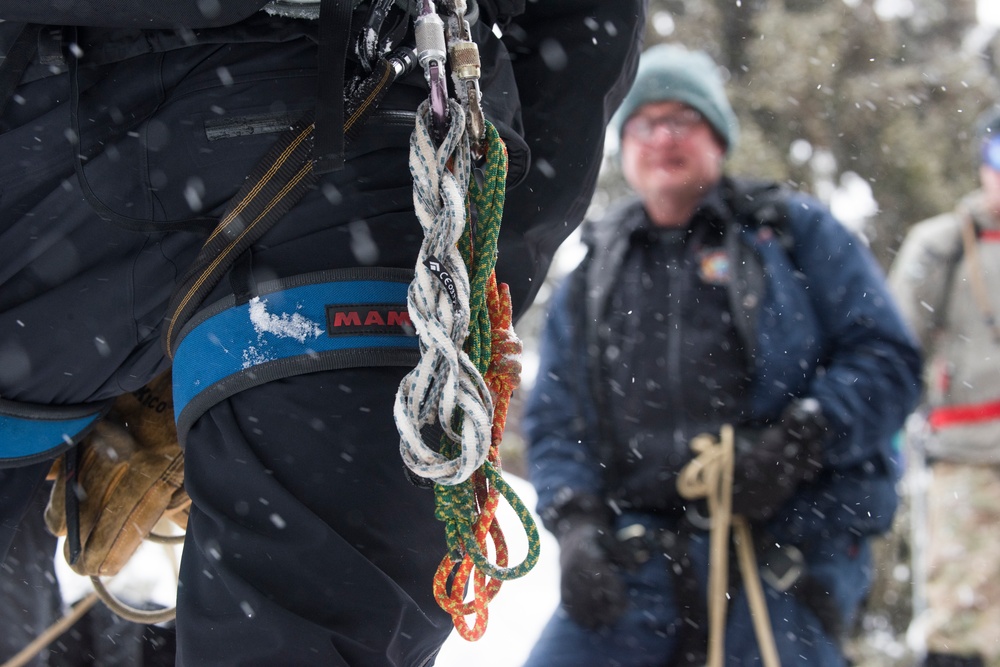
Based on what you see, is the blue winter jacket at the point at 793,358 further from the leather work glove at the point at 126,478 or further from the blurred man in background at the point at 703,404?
the leather work glove at the point at 126,478

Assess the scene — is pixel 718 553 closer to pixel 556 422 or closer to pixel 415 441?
pixel 556 422

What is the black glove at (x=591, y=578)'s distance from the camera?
292 centimetres

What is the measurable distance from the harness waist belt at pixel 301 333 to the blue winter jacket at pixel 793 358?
2.10m

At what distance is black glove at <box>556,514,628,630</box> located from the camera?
292 centimetres

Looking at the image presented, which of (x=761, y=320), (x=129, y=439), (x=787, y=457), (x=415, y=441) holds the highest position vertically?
(x=761, y=320)

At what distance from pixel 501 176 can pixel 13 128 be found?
22.6 inches

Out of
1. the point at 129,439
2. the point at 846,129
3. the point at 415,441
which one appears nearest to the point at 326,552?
the point at 415,441

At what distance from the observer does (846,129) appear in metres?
7.76

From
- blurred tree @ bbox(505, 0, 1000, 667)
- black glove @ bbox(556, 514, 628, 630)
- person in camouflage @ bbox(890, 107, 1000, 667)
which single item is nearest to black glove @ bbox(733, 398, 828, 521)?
black glove @ bbox(556, 514, 628, 630)

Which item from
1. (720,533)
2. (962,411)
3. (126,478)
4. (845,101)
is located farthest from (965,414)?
(845,101)

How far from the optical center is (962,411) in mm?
4172

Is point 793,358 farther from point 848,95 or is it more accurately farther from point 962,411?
point 848,95

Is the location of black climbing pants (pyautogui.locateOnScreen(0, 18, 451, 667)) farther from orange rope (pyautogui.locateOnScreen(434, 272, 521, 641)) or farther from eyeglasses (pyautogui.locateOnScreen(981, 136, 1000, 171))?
eyeglasses (pyautogui.locateOnScreen(981, 136, 1000, 171))

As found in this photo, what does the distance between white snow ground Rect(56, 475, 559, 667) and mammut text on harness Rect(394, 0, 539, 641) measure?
98 centimetres
